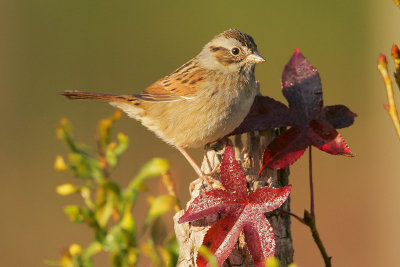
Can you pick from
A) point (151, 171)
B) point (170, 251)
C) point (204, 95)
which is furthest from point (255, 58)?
point (170, 251)

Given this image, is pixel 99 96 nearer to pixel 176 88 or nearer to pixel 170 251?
pixel 176 88

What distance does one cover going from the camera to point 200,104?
2.44 metres

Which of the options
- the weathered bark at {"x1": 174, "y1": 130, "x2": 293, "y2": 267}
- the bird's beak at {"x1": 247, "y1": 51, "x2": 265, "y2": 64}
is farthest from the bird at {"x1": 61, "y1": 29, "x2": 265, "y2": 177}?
the weathered bark at {"x1": 174, "y1": 130, "x2": 293, "y2": 267}

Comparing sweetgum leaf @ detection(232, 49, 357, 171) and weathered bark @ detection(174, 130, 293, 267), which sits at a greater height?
sweetgum leaf @ detection(232, 49, 357, 171)

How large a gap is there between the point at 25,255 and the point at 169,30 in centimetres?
294

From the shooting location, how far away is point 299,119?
4.35ft

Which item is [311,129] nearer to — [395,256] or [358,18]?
[395,256]

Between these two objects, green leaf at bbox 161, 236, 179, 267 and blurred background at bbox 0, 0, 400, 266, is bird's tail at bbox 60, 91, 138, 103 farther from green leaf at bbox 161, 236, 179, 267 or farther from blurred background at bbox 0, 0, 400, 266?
blurred background at bbox 0, 0, 400, 266

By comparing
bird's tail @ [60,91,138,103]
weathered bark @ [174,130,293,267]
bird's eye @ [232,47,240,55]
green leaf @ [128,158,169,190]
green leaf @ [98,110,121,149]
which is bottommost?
weathered bark @ [174,130,293,267]

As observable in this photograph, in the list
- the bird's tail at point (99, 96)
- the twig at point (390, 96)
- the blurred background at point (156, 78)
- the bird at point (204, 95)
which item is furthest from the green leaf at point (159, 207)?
the blurred background at point (156, 78)

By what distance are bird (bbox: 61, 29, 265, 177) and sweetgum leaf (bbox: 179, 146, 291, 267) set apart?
0.98 metres

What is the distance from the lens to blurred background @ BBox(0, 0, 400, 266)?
15.4ft

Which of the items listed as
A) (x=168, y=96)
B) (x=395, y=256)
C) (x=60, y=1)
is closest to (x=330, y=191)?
(x=395, y=256)

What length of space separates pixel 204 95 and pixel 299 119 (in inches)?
45.0
